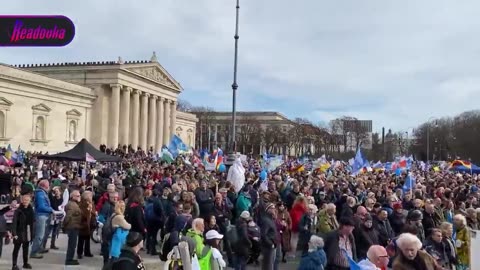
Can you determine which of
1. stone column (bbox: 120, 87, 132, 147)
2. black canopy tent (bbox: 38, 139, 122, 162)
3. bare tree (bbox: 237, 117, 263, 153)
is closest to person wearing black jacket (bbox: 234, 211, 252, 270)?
black canopy tent (bbox: 38, 139, 122, 162)

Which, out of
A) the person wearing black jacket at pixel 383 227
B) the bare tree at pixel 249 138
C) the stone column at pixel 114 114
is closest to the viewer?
the person wearing black jacket at pixel 383 227

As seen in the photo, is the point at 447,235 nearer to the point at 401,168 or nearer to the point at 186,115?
the point at 401,168

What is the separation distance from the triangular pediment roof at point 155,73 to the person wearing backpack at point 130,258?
2355 inches

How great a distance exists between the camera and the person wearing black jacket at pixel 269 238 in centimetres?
984

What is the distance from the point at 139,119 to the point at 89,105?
9765 millimetres

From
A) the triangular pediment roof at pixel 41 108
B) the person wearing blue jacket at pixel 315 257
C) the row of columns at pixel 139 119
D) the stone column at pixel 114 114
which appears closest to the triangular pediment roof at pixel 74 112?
the triangular pediment roof at pixel 41 108

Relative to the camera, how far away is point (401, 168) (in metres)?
32.7

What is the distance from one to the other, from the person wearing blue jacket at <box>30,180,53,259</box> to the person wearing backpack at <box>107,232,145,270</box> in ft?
20.6

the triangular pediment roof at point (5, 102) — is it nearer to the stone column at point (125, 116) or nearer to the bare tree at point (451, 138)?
the stone column at point (125, 116)

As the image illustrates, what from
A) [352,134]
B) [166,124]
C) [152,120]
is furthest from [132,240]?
[352,134]

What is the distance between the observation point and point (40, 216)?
1112 centimetres

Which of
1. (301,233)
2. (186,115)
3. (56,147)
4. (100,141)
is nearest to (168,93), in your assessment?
(186,115)

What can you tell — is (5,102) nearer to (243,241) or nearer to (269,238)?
(243,241)

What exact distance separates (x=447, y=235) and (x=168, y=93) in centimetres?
6908
